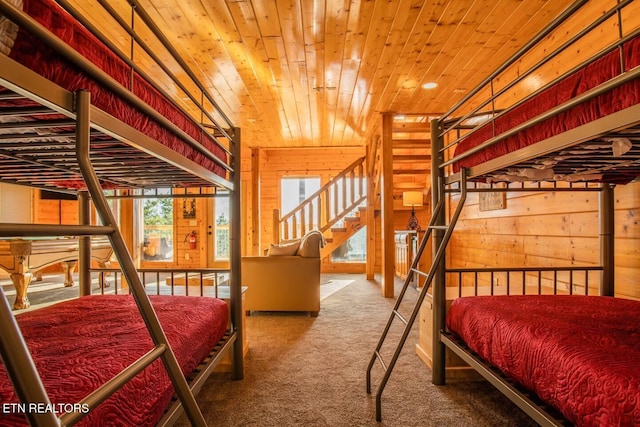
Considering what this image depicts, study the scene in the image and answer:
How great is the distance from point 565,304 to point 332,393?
134 centimetres

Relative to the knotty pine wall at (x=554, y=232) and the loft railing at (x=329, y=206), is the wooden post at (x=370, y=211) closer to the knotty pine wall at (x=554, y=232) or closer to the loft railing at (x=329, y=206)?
the loft railing at (x=329, y=206)

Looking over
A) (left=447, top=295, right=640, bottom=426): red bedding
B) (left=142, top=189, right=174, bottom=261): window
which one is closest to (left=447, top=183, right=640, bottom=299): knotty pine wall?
(left=447, top=295, right=640, bottom=426): red bedding

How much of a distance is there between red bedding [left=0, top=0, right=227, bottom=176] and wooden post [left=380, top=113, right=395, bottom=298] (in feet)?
12.4

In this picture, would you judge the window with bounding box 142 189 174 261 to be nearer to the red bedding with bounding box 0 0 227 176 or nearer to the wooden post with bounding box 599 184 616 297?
the red bedding with bounding box 0 0 227 176

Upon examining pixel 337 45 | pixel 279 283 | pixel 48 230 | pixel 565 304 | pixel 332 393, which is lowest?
pixel 332 393

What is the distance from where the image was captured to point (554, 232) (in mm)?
3004

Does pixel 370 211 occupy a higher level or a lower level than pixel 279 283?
higher

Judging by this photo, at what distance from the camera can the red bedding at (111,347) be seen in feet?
2.71

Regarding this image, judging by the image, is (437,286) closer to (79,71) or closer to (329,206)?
(79,71)

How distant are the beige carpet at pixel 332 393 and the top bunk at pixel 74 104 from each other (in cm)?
123

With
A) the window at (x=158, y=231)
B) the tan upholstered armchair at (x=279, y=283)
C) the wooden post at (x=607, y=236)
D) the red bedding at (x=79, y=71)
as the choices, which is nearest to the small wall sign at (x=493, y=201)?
the wooden post at (x=607, y=236)

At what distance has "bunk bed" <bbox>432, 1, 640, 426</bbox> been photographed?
0.90 m

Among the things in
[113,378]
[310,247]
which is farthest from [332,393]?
[310,247]

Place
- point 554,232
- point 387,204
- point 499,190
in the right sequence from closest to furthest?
point 499,190, point 554,232, point 387,204
